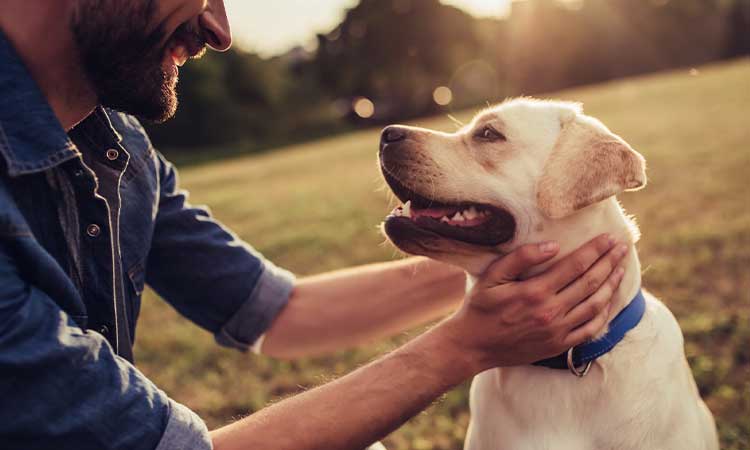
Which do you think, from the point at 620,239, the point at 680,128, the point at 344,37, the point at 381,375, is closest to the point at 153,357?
the point at 381,375

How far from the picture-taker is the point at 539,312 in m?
2.24

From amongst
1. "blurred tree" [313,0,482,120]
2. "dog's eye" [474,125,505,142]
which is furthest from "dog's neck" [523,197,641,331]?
"blurred tree" [313,0,482,120]

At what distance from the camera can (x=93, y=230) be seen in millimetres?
2287

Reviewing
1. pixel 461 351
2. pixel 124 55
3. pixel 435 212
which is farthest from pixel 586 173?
pixel 124 55

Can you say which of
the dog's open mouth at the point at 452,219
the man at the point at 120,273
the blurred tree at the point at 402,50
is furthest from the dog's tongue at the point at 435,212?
the blurred tree at the point at 402,50

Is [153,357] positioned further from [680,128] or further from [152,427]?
[680,128]

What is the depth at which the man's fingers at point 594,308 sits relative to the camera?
2312 millimetres

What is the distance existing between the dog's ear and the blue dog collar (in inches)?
17.7

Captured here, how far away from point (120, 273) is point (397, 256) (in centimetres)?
537

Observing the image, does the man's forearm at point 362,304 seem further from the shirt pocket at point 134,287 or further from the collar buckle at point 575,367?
the collar buckle at point 575,367

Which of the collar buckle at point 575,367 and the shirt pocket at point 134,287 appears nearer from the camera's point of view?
the collar buckle at point 575,367

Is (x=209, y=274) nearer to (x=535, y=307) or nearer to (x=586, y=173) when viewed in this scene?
(x=535, y=307)

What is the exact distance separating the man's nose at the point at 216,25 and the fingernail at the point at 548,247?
143cm

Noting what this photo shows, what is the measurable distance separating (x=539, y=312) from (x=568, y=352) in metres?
0.33
